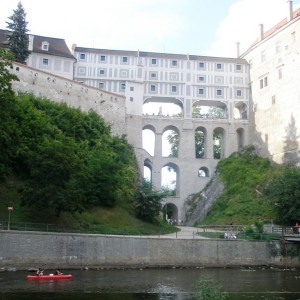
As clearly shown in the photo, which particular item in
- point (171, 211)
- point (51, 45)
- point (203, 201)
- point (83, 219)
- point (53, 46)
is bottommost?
point (83, 219)

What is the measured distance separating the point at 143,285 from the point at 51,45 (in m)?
42.1

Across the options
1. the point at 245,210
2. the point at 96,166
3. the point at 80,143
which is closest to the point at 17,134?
the point at 96,166

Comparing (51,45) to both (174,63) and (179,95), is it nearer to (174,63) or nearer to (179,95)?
(174,63)

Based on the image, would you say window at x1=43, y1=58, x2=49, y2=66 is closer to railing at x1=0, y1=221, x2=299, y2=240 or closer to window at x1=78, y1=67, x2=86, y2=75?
window at x1=78, y1=67, x2=86, y2=75

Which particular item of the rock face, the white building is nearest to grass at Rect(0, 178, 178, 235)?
the rock face

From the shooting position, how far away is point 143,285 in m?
23.1

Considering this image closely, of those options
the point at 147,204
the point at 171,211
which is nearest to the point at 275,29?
the point at 171,211

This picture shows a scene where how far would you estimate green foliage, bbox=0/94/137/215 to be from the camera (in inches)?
1179

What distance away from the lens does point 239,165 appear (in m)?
54.5

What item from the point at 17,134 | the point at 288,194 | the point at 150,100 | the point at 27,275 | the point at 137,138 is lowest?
the point at 27,275

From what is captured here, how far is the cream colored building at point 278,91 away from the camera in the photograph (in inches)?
2052

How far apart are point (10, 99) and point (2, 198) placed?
8.77 meters

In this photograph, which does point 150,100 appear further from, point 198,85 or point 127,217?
point 127,217

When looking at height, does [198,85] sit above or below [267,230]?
above
